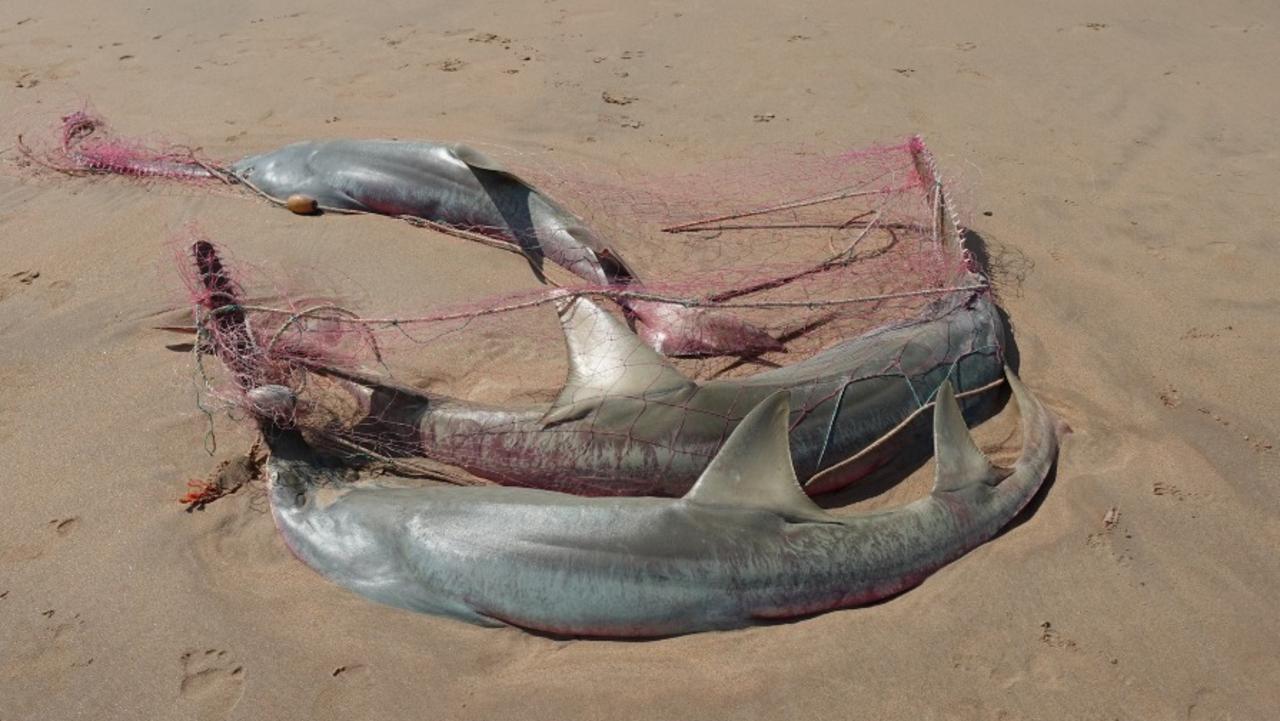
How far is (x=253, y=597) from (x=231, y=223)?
11.9 feet

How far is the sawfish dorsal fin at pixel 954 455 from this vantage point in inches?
168

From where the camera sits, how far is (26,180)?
24.1ft

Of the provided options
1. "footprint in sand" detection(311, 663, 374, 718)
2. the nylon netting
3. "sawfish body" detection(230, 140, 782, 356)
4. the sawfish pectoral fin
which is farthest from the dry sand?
the nylon netting

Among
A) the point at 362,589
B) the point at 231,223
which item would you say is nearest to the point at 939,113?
the point at 231,223

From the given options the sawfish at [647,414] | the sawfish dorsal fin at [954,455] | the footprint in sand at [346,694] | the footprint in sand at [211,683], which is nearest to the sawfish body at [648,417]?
the sawfish at [647,414]

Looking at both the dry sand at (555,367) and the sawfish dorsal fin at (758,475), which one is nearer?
the dry sand at (555,367)

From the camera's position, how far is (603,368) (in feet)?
15.3

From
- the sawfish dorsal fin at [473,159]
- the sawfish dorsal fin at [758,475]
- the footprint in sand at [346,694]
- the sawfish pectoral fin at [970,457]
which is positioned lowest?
the sawfish pectoral fin at [970,457]

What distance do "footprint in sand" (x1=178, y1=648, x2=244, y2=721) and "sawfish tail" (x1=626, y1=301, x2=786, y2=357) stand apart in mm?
2650

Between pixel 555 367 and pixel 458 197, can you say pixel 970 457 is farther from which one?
pixel 458 197

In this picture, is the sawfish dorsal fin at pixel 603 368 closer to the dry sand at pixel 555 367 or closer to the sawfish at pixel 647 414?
the sawfish at pixel 647 414

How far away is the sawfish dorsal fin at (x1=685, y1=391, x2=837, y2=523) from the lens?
3.91 m

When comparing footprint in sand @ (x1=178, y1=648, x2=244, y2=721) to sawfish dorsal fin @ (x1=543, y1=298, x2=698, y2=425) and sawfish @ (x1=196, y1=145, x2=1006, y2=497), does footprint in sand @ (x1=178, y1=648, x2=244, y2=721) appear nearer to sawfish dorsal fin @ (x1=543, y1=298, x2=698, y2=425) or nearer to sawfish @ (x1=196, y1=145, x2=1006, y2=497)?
sawfish @ (x1=196, y1=145, x2=1006, y2=497)

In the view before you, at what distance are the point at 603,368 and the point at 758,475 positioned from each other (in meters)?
1.03
